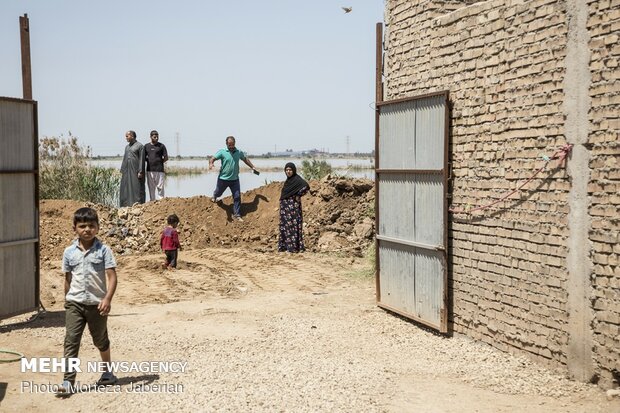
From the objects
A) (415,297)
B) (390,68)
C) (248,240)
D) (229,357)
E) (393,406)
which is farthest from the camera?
(248,240)

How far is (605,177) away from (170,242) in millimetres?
8124

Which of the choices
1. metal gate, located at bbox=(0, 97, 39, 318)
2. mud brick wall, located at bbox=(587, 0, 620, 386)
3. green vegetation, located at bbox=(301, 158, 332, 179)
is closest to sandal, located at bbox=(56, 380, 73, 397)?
metal gate, located at bbox=(0, 97, 39, 318)

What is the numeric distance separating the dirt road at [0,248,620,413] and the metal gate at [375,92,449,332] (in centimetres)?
33

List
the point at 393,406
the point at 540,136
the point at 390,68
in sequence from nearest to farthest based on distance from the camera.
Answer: the point at 393,406 < the point at 540,136 < the point at 390,68

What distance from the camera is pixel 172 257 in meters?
12.6

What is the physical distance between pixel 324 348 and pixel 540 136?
291 centimetres

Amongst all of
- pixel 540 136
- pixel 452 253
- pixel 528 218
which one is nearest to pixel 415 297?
pixel 452 253

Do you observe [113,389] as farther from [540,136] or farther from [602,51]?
[602,51]

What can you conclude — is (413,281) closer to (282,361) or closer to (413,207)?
(413,207)

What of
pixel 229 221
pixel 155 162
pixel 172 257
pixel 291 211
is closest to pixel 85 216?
pixel 172 257

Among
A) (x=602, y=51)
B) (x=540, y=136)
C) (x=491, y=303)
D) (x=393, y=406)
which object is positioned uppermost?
(x=602, y=51)

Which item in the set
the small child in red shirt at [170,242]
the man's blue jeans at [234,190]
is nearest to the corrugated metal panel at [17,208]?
the small child in red shirt at [170,242]

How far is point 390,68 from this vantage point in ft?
28.7

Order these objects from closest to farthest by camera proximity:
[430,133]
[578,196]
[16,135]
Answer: [578,196] < [430,133] < [16,135]
